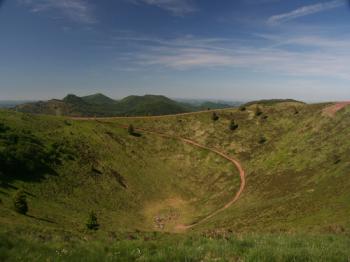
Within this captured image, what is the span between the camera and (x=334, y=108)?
79500 millimetres

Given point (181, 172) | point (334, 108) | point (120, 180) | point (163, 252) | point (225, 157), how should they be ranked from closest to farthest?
point (163, 252) → point (120, 180) → point (181, 172) → point (225, 157) → point (334, 108)

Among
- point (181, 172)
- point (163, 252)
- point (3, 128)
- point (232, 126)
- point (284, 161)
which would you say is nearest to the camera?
point (163, 252)

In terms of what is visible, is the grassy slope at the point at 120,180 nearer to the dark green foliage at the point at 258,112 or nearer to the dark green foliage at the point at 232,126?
the dark green foliage at the point at 232,126

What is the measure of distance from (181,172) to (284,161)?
72.2 feet

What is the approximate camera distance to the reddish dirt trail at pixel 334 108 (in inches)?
3041

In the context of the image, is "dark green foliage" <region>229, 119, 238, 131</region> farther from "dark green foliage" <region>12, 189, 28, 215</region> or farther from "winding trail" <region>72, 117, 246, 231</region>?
"dark green foliage" <region>12, 189, 28, 215</region>

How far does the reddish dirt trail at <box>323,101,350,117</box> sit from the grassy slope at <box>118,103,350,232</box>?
176 centimetres

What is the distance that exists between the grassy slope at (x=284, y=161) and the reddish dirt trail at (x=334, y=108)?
176cm

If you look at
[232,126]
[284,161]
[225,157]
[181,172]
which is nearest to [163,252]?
[284,161]

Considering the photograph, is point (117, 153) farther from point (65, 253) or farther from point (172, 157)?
point (65, 253)

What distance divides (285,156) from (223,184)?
13677 mm

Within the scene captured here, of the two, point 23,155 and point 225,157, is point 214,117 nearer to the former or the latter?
point 225,157

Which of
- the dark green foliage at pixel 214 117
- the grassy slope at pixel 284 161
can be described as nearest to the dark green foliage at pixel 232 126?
the grassy slope at pixel 284 161

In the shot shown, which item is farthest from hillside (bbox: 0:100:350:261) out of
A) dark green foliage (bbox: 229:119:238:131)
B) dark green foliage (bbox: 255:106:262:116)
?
dark green foliage (bbox: 255:106:262:116)
